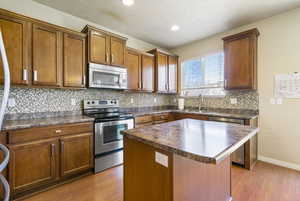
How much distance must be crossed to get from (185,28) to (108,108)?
8.11ft

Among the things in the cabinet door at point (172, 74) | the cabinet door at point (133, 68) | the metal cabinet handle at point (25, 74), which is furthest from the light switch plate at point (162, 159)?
the cabinet door at point (172, 74)

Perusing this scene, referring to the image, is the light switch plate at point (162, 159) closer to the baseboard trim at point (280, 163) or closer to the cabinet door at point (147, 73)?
the cabinet door at point (147, 73)

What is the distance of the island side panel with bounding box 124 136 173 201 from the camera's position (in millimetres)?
1055

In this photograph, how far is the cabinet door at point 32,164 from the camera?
5.71 feet

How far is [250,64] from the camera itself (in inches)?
110

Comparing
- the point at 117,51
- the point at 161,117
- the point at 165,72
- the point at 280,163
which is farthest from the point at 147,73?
the point at 280,163

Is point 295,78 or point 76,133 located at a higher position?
point 295,78

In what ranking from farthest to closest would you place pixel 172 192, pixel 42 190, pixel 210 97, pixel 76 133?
pixel 210 97, pixel 76 133, pixel 42 190, pixel 172 192

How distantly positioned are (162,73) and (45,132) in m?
2.89

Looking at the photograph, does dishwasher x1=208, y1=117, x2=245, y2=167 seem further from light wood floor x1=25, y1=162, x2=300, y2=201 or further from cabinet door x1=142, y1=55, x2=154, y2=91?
cabinet door x1=142, y1=55, x2=154, y2=91

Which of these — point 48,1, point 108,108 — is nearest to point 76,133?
point 108,108

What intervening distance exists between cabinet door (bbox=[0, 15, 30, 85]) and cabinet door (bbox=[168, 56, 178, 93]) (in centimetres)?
310

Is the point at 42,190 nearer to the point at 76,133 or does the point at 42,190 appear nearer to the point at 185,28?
the point at 76,133

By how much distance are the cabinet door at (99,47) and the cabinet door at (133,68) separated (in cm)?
58
